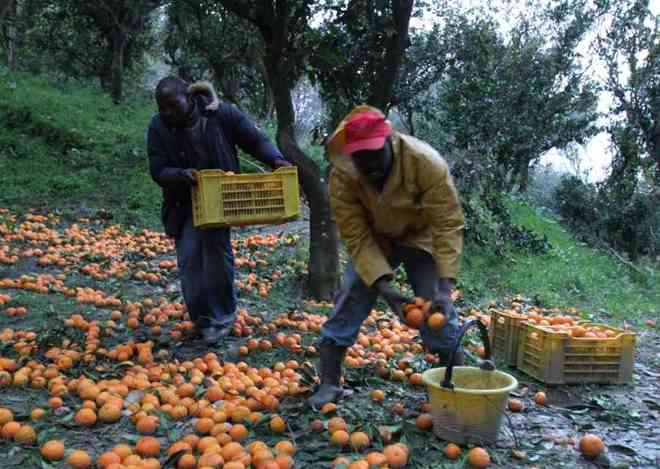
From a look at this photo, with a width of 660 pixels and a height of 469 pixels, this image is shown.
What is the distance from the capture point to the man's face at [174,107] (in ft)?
14.1

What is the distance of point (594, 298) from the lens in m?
8.92

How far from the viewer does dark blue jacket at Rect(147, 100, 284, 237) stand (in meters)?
4.59

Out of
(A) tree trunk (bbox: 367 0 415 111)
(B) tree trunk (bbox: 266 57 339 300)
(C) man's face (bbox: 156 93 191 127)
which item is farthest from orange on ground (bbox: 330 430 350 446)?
(A) tree trunk (bbox: 367 0 415 111)

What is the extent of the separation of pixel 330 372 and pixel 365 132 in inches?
57.7

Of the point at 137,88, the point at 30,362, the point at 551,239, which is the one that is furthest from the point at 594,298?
the point at 137,88

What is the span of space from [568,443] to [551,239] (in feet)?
33.7

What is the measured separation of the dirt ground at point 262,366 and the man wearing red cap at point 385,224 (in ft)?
1.58

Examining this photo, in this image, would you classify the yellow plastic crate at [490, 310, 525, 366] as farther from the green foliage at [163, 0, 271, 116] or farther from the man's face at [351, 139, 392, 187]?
the green foliage at [163, 0, 271, 116]

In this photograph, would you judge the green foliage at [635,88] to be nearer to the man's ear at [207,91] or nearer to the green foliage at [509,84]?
the green foliage at [509,84]

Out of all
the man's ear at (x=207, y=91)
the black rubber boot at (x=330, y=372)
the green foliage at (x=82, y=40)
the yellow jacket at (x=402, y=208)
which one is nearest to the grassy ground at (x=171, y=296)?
the black rubber boot at (x=330, y=372)

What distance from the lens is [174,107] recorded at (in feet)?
14.2

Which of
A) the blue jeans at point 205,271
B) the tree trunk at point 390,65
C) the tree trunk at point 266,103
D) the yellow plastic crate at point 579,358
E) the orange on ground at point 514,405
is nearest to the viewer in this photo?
the orange on ground at point 514,405

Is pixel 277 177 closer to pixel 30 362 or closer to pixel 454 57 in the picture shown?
pixel 30 362

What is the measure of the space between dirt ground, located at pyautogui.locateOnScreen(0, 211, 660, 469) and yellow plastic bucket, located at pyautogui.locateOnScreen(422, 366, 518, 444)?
0.31 ft
